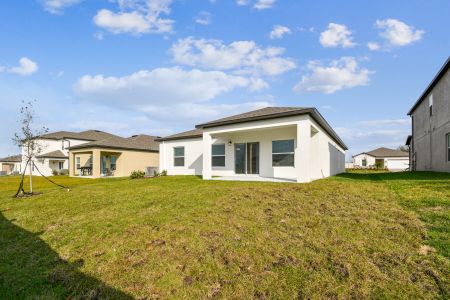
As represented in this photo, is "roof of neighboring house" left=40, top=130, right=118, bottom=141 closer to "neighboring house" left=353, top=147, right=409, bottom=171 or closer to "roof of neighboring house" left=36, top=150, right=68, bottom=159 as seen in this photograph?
"roof of neighboring house" left=36, top=150, right=68, bottom=159

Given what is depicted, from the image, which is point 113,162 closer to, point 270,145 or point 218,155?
point 218,155

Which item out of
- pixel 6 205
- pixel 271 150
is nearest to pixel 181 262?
pixel 6 205

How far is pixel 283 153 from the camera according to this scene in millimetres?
14453

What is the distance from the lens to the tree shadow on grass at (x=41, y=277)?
3840 mm

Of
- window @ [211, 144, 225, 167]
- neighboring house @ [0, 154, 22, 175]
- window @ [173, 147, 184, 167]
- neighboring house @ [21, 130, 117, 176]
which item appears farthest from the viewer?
neighboring house @ [0, 154, 22, 175]

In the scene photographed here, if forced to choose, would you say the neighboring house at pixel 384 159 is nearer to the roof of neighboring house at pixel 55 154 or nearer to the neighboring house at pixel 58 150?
the neighboring house at pixel 58 150

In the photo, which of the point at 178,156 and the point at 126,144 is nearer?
the point at 178,156

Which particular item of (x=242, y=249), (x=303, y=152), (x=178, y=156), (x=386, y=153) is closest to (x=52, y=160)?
(x=178, y=156)

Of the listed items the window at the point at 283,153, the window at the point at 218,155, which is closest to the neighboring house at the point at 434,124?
the window at the point at 283,153

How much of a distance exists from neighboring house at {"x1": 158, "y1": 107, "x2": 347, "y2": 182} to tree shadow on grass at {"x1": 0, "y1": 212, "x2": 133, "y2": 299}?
9.02 m

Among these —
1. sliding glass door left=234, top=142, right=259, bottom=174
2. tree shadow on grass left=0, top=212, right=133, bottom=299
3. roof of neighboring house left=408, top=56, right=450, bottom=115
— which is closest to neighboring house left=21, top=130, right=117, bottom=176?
sliding glass door left=234, top=142, right=259, bottom=174

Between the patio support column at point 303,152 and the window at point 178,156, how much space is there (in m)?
11.2

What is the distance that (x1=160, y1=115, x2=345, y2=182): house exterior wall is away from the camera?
11.3m

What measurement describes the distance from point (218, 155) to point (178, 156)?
4765mm
